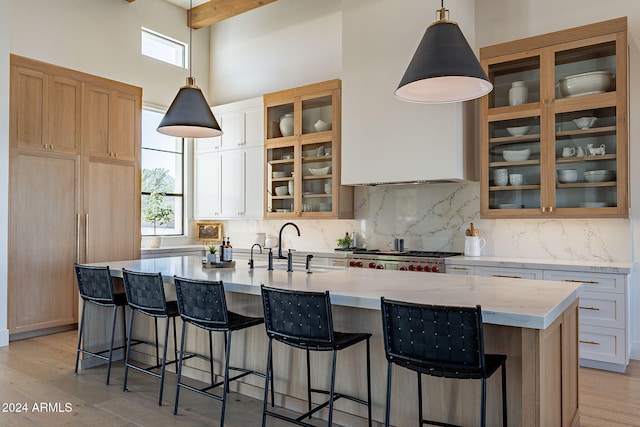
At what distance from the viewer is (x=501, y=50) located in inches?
173

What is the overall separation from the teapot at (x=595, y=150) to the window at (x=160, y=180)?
17.0 feet

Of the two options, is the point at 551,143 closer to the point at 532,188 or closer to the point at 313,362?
the point at 532,188

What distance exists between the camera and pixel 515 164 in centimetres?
435

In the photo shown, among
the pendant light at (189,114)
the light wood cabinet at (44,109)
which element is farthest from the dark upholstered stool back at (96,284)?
the light wood cabinet at (44,109)

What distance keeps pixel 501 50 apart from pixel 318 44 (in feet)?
8.19

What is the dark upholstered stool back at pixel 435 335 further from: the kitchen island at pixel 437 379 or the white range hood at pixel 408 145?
the white range hood at pixel 408 145

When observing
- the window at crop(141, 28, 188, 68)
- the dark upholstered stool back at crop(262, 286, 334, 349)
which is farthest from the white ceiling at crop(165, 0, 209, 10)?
the dark upholstered stool back at crop(262, 286, 334, 349)

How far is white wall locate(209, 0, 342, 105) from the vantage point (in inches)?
236

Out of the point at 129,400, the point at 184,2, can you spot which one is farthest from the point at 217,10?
the point at 129,400

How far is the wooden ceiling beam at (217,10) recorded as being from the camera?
6.09 metres

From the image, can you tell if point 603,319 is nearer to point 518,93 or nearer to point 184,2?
point 518,93

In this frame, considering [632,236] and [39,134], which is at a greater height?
[39,134]

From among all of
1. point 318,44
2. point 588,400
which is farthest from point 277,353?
point 318,44

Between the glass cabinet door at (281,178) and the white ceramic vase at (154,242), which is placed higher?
the glass cabinet door at (281,178)
